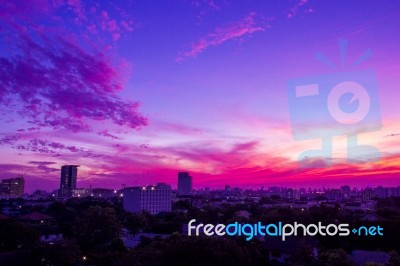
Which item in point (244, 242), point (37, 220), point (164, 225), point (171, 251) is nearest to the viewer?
point (171, 251)

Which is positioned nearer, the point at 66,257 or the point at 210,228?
the point at 66,257

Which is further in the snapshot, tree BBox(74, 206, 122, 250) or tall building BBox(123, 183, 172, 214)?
tall building BBox(123, 183, 172, 214)

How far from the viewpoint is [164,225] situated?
154 ft

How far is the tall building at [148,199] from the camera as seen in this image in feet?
315

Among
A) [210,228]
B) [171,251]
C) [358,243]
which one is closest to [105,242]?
[210,228]

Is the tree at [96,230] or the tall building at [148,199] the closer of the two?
the tree at [96,230]

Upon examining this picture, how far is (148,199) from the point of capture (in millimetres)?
97688

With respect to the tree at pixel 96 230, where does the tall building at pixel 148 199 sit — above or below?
above

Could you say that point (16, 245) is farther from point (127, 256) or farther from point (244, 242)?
point (244, 242)

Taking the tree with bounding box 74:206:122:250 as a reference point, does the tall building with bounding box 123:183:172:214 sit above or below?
above

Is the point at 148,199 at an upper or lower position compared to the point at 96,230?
upper

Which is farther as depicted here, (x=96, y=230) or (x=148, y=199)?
(x=148, y=199)

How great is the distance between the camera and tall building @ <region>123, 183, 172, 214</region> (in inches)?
3780

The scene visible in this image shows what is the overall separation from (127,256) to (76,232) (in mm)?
18694
